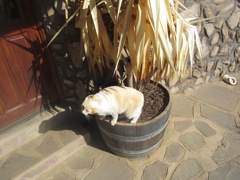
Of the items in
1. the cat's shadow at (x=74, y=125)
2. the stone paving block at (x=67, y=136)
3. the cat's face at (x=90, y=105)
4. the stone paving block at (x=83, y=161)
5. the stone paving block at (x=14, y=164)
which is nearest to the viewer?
the cat's face at (x=90, y=105)

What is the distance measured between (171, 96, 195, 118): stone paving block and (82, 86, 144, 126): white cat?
100 cm

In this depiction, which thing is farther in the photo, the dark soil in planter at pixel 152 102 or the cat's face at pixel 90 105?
the dark soil in planter at pixel 152 102

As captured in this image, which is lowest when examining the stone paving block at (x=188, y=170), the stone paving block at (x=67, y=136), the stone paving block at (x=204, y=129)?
the stone paving block at (x=188, y=170)

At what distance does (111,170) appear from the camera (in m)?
2.16

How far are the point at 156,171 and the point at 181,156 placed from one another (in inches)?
12.6

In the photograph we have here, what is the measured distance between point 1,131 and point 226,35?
3.12 m

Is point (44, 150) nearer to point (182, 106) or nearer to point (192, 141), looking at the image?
point (192, 141)

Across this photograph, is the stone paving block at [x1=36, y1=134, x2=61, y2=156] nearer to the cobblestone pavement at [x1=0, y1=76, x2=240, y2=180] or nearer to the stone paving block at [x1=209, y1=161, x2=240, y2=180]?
the cobblestone pavement at [x1=0, y1=76, x2=240, y2=180]

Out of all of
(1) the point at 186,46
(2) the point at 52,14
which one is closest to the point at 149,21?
(1) the point at 186,46

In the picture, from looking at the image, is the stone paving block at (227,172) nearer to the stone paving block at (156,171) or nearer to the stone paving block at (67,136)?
the stone paving block at (156,171)

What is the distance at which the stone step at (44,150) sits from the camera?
2073 mm

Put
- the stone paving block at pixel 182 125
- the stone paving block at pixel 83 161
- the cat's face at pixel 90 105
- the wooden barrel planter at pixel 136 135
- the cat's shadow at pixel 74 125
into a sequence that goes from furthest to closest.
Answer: the stone paving block at pixel 182 125
the cat's shadow at pixel 74 125
the stone paving block at pixel 83 161
the wooden barrel planter at pixel 136 135
the cat's face at pixel 90 105

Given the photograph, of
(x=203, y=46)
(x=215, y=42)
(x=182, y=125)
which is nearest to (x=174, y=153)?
(x=182, y=125)

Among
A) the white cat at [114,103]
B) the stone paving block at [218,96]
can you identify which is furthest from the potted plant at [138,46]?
the stone paving block at [218,96]
